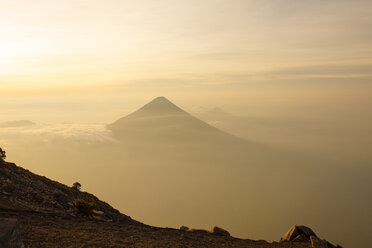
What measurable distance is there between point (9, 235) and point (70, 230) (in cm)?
601

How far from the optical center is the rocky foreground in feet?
48.8

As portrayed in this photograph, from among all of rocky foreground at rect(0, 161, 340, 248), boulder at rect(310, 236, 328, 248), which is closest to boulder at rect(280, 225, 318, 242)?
rocky foreground at rect(0, 161, 340, 248)

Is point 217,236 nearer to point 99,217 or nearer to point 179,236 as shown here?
point 179,236

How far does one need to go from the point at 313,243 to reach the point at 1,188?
2364 cm

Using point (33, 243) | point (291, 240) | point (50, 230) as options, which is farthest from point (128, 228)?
point (291, 240)

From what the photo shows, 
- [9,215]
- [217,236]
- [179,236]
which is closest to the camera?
[9,215]

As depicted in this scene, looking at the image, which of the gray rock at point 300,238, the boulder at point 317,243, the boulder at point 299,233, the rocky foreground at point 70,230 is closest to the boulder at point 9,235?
the rocky foreground at point 70,230

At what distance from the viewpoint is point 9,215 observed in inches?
701

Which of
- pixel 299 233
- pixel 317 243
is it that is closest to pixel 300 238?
pixel 299 233

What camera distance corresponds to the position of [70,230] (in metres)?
16.9

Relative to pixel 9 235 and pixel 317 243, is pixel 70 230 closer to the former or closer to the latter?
pixel 9 235

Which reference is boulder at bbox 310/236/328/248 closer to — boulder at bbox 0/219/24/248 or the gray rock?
the gray rock

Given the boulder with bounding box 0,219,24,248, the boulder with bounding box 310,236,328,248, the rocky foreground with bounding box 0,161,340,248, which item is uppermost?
the boulder with bounding box 0,219,24,248

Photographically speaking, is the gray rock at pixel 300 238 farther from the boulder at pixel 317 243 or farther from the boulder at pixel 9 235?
the boulder at pixel 9 235
